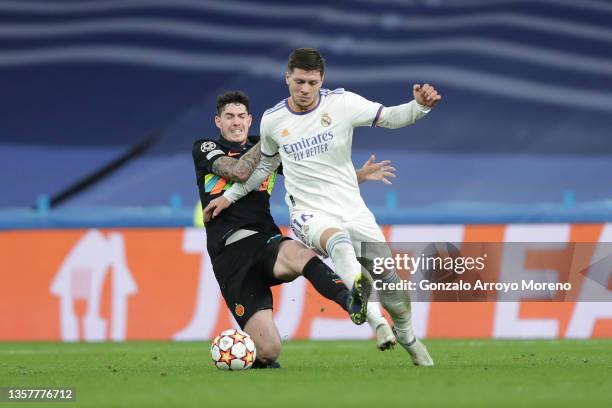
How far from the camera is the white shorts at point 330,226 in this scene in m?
7.06

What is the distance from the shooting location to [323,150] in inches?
283

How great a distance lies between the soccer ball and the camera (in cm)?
756

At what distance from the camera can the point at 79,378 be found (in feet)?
23.4

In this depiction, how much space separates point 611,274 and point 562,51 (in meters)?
7.73

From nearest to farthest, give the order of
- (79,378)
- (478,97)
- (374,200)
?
(79,378) → (374,200) → (478,97)

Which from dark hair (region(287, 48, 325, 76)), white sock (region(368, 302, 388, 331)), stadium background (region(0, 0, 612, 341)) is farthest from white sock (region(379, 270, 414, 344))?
stadium background (region(0, 0, 612, 341))

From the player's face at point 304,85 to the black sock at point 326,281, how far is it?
3.08 feet

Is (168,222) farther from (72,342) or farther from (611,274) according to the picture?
(611,274)

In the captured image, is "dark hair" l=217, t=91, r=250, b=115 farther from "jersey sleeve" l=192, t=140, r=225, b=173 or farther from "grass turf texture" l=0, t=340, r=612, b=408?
"grass turf texture" l=0, t=340, r=612, b=408

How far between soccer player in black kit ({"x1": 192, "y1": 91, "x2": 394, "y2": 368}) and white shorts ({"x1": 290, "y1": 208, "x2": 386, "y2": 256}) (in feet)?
1.56

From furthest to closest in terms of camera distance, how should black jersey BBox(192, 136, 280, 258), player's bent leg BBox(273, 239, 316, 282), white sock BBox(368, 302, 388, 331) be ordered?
black jersey BBox(192, 136, 280, 258) → player's bent leg BBox(273, 239, 316, 282) → white sock BBox(368, 302, 388, 331)

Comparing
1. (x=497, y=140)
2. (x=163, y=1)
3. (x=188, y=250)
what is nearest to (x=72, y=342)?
(x=188, y=250)

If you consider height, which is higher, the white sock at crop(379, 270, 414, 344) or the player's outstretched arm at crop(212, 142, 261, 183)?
the player's outstretched arm at crop(212, 142, 261, 183)

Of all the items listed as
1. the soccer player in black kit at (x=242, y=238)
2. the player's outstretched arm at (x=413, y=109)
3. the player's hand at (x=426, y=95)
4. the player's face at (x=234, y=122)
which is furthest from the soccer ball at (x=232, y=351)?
the player's hand at (x=426, y=95)
